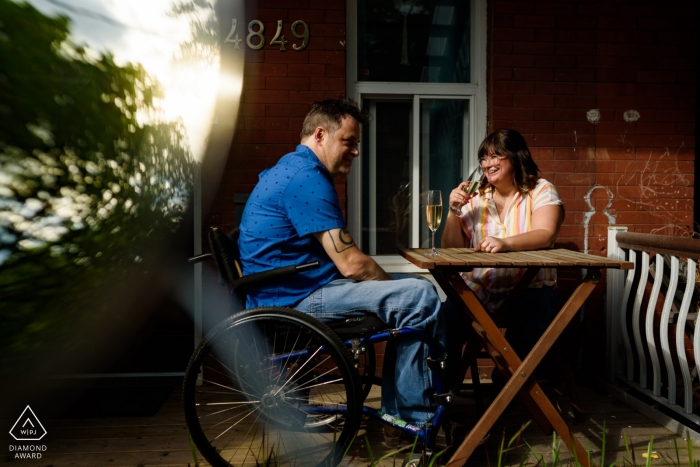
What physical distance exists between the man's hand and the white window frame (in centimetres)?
136

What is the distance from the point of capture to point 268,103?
3518 millimetres

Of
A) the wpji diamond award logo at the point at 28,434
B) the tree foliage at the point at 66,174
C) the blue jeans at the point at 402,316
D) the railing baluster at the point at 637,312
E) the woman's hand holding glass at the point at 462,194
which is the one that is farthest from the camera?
the railing baluster at the point at 637,312

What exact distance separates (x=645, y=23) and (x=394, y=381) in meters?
2.84

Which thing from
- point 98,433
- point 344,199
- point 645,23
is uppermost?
point 645,23

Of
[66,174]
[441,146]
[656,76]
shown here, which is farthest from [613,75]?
[66,174]

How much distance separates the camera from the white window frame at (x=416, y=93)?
3658 mm

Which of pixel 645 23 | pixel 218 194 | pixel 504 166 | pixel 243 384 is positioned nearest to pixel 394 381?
pixel 243 384

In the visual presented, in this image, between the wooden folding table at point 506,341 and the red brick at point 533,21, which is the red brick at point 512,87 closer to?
the red brick at point 533,21

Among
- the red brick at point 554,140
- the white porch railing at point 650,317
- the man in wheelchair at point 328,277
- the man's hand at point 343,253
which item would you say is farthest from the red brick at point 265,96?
the white porch railing at point 650,317

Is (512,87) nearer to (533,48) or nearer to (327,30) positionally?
(533,48)

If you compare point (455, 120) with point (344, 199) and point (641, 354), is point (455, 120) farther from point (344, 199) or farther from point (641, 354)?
point (641, 354)

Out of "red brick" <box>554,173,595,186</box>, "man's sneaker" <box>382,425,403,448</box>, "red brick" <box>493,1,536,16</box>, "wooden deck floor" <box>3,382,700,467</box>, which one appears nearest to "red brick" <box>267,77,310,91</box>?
"red brick" <box>493,1,536,16</box>

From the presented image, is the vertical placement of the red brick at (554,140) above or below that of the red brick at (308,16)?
below

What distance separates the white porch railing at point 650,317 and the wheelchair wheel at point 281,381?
1.69 meters
